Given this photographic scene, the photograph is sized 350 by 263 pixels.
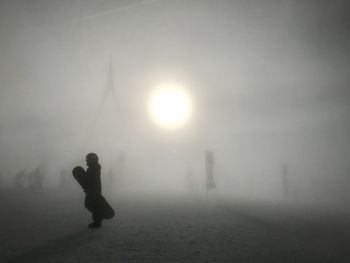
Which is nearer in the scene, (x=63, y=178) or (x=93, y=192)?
(x=93, y=192)

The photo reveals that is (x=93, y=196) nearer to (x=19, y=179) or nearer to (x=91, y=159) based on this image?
(x=91, y=159)

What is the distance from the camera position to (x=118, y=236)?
28.9ft

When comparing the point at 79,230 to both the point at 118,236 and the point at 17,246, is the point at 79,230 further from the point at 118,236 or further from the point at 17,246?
the point at 17,246

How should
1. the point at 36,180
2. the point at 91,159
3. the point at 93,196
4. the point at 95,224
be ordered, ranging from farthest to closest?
the point at 36,180, the point at 91,159, the point at 93,196, the point at 95,224

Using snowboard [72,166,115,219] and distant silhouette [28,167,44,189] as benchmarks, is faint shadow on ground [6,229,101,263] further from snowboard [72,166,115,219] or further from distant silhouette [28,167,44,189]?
distant silhouette [28,167,44,189]

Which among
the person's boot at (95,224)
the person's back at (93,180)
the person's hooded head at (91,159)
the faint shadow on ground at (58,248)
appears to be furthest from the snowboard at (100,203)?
the faint shadow on ground at (58,248)

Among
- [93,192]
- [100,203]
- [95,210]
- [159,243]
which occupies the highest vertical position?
[93,192]

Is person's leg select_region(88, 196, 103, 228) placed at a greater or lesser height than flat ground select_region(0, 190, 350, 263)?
greater

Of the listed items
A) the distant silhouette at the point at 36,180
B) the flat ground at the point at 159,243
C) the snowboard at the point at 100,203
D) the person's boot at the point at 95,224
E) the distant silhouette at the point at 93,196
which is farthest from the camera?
the distant silhouette at the point at 36,180

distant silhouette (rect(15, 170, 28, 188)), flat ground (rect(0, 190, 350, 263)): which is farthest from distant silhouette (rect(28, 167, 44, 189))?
flat ground (rect(0, 190, 350, 263))

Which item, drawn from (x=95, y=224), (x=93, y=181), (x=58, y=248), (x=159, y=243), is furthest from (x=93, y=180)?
(x=58, y=248)

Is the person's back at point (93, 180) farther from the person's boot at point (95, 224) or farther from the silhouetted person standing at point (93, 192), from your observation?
the person's boot at point (95, 224)

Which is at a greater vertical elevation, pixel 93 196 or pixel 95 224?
pixel 93 196

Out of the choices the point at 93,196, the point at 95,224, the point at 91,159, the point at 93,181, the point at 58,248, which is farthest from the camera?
the point at 91,159
